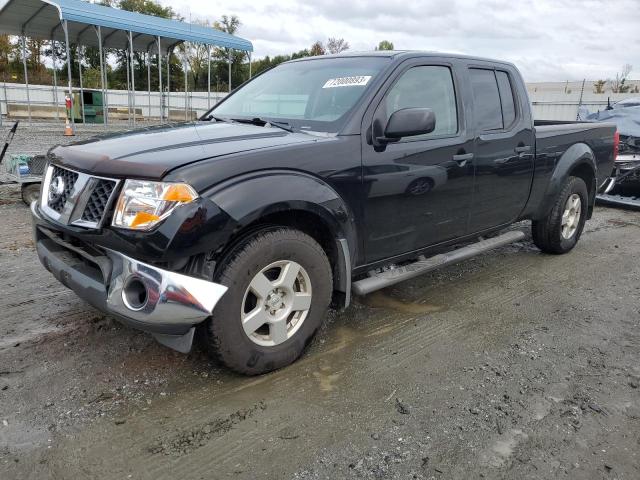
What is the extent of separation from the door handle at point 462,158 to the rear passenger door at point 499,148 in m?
0.11

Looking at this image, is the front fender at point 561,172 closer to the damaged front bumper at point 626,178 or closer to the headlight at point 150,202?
the damaged front bumper at point 626,178

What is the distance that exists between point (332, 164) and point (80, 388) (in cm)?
187

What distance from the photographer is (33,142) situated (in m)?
13.6

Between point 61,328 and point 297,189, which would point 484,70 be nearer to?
point 297,189

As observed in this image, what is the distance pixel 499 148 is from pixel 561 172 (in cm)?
120

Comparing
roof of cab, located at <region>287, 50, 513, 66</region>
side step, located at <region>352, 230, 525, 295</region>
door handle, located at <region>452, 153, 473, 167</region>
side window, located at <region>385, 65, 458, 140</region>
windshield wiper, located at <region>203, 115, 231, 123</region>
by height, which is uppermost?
roof of cab, located at <region>287, 50, 513, 66</region>

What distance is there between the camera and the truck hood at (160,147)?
2.59 m

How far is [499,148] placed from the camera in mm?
4258

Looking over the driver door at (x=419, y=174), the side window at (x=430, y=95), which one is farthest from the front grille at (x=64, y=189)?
the side window at (x=430, y=95)

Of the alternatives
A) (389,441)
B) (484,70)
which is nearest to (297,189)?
(389,441)

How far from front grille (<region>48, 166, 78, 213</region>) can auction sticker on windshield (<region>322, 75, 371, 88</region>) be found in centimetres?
178

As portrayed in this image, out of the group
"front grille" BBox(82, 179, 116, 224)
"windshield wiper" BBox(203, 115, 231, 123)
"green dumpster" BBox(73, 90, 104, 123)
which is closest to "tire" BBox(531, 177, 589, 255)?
"windshield wiper" BBox(203, 115, 231, 123)

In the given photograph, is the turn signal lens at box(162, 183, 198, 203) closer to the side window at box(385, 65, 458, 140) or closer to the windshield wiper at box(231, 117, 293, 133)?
the windshield wiper at box(231, 117, 293, 133)

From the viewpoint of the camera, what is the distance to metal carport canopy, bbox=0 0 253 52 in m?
14.9
